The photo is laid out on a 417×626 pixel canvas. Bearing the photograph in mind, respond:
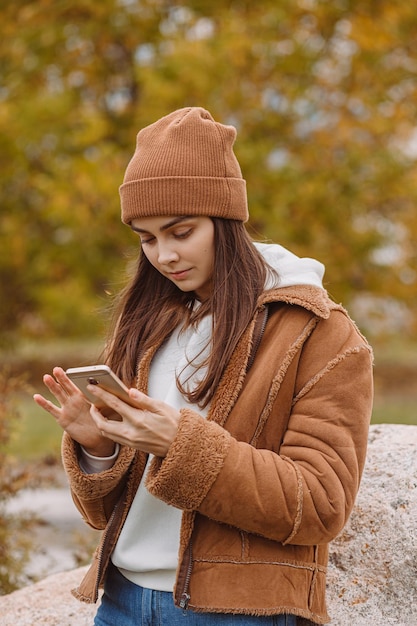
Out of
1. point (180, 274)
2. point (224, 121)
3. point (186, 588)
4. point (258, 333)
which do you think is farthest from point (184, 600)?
point (224, 121)

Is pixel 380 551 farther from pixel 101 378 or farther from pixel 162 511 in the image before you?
pixel 101 378

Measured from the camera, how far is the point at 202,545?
2143mm

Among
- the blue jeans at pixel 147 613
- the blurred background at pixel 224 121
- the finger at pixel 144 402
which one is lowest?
the blurred background at pixel 224 121

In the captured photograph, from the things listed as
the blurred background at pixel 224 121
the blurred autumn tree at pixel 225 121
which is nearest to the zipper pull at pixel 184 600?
the blurred background at pixel 224 121

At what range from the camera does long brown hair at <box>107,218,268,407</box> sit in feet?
7.36

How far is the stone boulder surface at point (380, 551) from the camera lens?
2689 mm

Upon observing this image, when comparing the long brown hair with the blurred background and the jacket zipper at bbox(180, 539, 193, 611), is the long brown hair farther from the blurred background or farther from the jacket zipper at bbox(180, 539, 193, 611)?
the blurred background

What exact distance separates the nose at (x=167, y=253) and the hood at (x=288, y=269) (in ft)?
0.79

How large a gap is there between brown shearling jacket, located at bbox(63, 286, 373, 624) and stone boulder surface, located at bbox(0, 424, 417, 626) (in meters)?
0.48

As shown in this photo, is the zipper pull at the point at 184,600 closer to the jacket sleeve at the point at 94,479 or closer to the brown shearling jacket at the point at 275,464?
the brown shearling jacket at the point at 275,464

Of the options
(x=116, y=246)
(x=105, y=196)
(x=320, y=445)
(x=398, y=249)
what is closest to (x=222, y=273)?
(x=320, y=445)

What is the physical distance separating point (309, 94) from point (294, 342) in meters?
11.1

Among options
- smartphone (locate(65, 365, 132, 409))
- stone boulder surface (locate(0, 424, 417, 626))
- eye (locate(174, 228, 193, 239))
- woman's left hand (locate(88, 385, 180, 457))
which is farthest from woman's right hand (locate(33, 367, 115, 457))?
stone boulder surface (locate(0, 424, 417, 626))

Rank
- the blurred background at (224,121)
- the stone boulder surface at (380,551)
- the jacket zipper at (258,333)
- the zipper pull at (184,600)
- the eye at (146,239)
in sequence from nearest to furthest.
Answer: the zipper pull at (184,600), the jacket zipper at (258,333), the eye at (146,239), the stone boulder surface at (380,551), the blurred background at (224,121)
